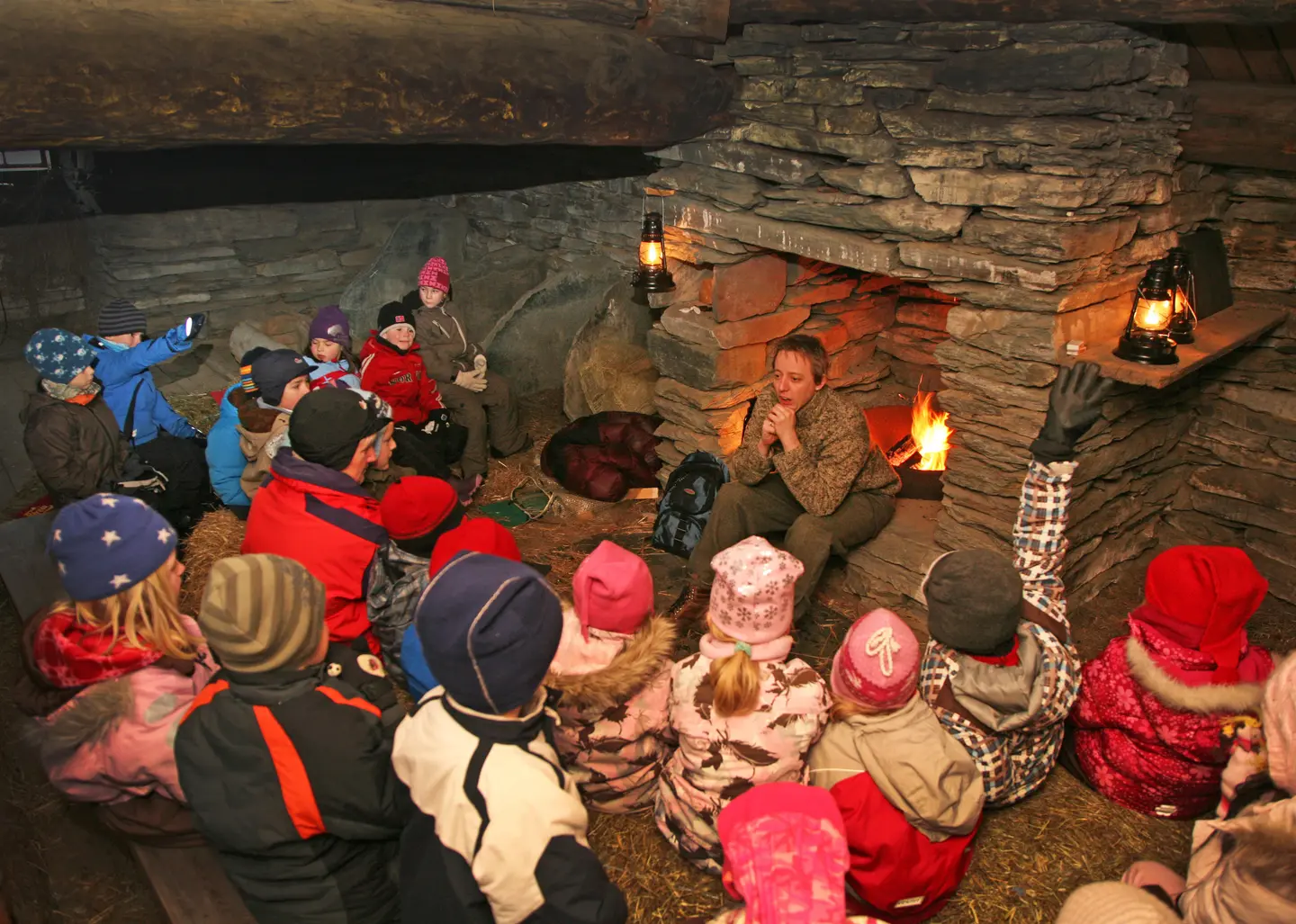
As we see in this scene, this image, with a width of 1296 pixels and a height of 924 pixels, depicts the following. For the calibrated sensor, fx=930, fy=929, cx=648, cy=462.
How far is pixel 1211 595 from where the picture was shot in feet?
Answer: 9.81

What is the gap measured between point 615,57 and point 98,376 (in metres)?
3.42

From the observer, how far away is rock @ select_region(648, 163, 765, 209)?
5.26m

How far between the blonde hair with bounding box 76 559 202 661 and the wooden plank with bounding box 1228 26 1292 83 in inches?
188

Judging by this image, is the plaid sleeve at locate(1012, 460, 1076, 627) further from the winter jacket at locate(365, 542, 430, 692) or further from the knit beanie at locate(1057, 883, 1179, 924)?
the winter jacket at locate(365, 542, 430, 692)

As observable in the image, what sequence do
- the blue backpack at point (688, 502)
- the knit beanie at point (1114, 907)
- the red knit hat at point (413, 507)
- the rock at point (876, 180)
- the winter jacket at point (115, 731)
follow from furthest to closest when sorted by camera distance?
the blue backpack at point (688, 502)
the rock at point (876, 180)
the red knit hat at point (413, 507)
the winter jacket at point (115, 731)
the knit beanie at point (1114, 907)

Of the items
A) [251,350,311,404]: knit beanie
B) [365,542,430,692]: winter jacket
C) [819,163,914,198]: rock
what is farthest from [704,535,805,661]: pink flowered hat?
[251,350,311,404]: knit beanie

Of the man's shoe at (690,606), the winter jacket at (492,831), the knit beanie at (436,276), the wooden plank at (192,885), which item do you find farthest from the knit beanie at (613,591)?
the knit beanie at (436,276)

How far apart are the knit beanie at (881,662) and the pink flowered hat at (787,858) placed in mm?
657

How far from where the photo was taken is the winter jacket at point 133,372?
532cm

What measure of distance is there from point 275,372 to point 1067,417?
3.80 m

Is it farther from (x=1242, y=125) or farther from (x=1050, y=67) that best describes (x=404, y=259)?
(x=1242, y=125)

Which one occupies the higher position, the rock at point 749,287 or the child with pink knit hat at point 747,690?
the rock at point 749,287

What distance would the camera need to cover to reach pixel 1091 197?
4059mm

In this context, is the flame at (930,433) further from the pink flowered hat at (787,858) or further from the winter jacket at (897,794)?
the pink flowered hat at (787,858)
